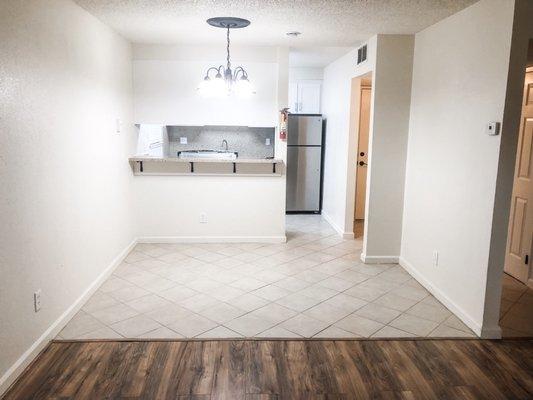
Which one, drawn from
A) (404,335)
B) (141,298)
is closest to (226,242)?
(141,298)

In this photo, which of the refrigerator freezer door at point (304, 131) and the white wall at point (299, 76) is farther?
the white wall at point (299, 76)

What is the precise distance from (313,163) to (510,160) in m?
4.36

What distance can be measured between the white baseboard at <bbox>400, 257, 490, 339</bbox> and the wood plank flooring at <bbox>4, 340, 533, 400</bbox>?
0.24ft

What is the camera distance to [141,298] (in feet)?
11.8

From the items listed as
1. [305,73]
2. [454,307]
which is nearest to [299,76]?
[305,73]

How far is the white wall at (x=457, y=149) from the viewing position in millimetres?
2891

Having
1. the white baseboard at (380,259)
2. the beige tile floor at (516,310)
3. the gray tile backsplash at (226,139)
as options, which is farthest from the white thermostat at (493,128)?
the gray tile backsplash at (226,139)

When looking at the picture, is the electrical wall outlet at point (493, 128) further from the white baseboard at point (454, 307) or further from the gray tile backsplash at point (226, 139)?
the gray tile backsplash at point (226, 139)

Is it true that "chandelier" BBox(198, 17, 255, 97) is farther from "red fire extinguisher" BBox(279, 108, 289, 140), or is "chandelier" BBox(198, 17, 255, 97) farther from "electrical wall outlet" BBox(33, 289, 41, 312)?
"electrical wall outlet" BBox(33, 289, 41, 312)

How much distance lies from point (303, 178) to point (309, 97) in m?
1.35

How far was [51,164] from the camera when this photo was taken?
9.48ft

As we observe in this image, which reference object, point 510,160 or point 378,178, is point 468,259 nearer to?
point 510,160

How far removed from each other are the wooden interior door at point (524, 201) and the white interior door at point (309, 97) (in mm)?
3479

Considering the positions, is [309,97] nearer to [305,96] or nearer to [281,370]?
[305,96]
